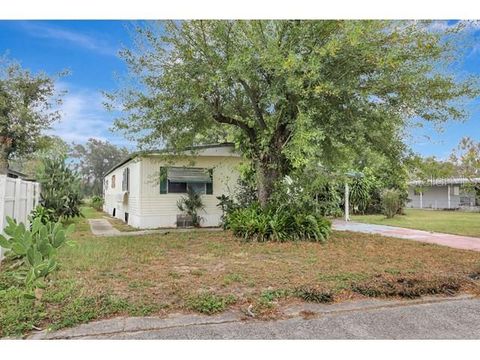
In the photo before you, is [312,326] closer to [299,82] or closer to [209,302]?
[209,302]

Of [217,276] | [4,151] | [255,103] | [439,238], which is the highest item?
[255,103]

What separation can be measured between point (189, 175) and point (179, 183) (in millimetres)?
441

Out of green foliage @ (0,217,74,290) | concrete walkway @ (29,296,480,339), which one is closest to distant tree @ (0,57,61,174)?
green foliage @ (0,217,74,290)

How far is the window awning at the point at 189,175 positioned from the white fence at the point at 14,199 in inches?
164

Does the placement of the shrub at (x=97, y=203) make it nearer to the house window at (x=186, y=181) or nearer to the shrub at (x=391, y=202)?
the house window at (x=186, y=181)

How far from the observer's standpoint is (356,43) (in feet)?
19.6

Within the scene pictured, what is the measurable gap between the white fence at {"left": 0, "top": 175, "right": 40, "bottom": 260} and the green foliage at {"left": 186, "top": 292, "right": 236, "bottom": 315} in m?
3.43

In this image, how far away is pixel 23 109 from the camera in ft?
43.8

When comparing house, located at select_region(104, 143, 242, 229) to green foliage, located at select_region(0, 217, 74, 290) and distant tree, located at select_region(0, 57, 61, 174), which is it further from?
green foliage, located at select_region(0, 217, 74, 290)

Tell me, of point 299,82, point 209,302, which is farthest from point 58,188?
point 209,302

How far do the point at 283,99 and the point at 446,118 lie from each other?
149 inches

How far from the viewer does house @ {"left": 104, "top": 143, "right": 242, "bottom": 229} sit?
11.5 meters
